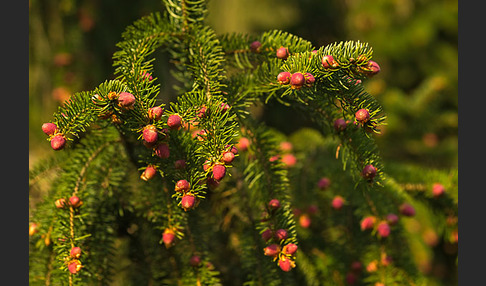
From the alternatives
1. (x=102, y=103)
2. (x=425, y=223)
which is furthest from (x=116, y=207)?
(x=425, y=223)

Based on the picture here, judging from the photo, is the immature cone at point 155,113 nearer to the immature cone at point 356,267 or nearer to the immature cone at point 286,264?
the immature cone at point 286,264

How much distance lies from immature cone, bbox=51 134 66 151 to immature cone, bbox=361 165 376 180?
19.0 inches

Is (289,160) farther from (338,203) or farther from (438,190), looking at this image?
(438,190)

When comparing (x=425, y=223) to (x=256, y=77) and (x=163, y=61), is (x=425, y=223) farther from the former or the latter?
(x=163, y=61)

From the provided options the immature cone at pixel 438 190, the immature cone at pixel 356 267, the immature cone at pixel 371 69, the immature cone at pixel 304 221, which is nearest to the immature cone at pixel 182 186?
the immature cone at pixel 371 69

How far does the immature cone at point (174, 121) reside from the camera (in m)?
0.59

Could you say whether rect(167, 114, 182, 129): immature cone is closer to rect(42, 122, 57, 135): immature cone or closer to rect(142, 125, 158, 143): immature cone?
Result: rect(142, 125, 158, 143): immature cone

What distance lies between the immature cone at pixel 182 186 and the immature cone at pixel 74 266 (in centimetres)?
23

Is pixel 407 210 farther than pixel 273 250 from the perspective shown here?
Yes

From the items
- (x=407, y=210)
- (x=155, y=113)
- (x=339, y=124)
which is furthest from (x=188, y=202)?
(x=407, y=210)

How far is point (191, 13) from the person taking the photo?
80 centimetres

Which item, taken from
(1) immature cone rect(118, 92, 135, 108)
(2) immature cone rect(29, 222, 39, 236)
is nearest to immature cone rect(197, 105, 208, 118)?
(1) immature cone rect(118, 92, 135, 108)

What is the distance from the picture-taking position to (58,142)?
23.3 inches

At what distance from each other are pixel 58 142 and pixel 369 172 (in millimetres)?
493
